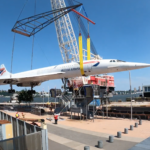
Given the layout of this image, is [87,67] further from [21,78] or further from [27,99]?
[27,99]

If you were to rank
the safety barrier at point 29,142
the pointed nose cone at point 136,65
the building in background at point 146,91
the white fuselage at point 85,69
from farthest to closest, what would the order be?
the building in background at point 146,91
the white fuselage at point 85,69
the pointed nose cone at point 136,65
the safety barrier at point 29,142

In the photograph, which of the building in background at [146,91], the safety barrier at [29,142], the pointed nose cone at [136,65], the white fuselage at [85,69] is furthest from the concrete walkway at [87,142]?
the building in background at [146,91]

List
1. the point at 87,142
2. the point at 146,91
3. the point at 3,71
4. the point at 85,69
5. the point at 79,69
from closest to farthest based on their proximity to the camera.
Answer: the point at 87,142 → the point at 85,69 → the point at 79,69 → the point at 3,71 → the point at 146,91

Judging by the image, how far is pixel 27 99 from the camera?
46469 millimetres

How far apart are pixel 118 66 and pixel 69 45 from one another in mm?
39755

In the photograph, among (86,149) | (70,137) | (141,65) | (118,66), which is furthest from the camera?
(118,66)

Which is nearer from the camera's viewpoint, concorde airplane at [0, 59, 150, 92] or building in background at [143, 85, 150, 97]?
concorde airplane at [0, 59, 150, 92]

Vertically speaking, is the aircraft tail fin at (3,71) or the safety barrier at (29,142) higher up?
the aircraft tail fin at (3,71)

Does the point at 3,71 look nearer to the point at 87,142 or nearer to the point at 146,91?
the point at 87,142

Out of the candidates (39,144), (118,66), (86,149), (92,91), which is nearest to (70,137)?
(86,149)

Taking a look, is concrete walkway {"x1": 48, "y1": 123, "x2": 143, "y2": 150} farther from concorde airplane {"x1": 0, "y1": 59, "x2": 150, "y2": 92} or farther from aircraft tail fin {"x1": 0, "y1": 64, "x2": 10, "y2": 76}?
aircraft tail fin {"x1": 0, "y1": 64, "x2": 10, "y2": 76}

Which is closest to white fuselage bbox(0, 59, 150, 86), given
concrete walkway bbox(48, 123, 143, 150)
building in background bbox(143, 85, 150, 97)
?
concrete walkway bbox(48, 123, 143, 150)

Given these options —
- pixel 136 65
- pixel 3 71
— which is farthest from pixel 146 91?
pixel 3 71

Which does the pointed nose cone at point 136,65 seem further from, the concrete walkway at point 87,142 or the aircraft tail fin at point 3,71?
the aircraft tail fin at point 3,71
